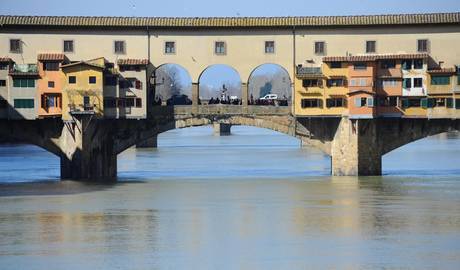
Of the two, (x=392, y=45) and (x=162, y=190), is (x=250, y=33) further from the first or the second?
(x=162, y=190)

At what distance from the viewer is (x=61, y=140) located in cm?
6725

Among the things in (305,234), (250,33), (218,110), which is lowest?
(305,234)

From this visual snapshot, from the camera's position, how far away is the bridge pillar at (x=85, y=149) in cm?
6594

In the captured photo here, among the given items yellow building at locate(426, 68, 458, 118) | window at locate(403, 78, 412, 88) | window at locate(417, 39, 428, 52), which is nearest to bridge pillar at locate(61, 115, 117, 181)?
window at locate(403, 78, 412, 88)

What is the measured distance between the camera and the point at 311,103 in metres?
67.2

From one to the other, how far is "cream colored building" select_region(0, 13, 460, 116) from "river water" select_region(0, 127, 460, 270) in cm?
701

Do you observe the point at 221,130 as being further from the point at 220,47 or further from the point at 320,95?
the point at 320,95

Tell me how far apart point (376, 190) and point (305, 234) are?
53.6 feet

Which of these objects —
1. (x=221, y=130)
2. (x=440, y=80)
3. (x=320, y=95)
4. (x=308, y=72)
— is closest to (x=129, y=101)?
(x=308, y=72)

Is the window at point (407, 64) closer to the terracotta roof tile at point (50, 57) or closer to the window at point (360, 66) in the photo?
the window at point (360, 66)

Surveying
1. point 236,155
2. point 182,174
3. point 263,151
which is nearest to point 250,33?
point 182,174

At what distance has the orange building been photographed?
66.4 metres

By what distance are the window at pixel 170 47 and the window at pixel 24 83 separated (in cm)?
791

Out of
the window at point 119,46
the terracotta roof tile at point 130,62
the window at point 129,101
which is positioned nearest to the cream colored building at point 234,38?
the window at point 119,46
